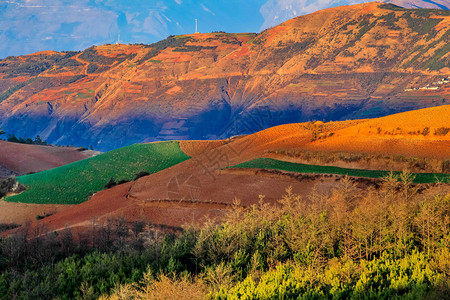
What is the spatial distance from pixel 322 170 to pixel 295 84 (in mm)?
129265

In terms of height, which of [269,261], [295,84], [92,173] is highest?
[295,84]

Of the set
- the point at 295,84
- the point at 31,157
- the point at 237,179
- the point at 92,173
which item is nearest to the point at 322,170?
the point at 237,179

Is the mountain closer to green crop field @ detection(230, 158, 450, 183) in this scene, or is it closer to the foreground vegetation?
green crop field @ detection(230, 158, 450, 183)

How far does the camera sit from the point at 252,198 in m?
29.7

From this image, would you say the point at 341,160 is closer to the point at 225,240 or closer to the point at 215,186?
the point at 215,186

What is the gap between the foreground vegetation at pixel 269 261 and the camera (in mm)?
12594

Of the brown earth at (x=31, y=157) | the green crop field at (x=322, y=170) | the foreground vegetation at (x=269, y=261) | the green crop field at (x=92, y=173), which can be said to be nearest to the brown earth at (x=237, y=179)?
the green crop field at (x=322, y=170)

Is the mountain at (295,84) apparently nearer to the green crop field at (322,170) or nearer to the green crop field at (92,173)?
the green crop field at (92,173)

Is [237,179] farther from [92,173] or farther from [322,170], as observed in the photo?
[92,173]

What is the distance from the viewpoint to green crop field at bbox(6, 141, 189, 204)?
47897mm

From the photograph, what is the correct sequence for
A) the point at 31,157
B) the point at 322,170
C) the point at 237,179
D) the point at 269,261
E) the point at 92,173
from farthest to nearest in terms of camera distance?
the point at 31,157
the point at 92,173
the point at 322,170
the point at 237,179
the point at 269,261

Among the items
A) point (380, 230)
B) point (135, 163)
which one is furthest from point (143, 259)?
point (135, 163)

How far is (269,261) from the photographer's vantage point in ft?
55.9

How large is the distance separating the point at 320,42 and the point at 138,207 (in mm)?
155989
